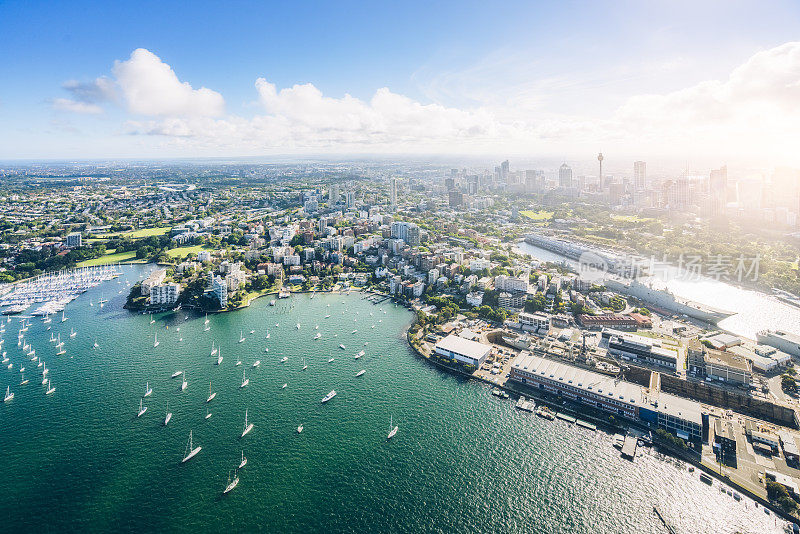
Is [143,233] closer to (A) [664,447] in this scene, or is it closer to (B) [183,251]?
(B) [183,251]

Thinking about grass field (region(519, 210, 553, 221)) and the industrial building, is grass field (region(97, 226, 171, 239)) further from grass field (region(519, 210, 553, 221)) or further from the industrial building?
grass field (region(519, 210, 553, 221))

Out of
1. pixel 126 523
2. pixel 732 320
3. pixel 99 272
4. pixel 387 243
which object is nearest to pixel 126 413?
pixel 126 523

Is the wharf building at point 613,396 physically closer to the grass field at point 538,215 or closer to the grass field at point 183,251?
the grass field at point 183,251

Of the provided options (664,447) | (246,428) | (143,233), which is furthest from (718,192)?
(143,233)

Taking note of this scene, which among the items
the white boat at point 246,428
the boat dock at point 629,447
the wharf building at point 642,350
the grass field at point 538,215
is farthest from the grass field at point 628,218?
the white boat at point 246,428

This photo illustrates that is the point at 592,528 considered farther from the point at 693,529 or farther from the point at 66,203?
the point at 66,203
